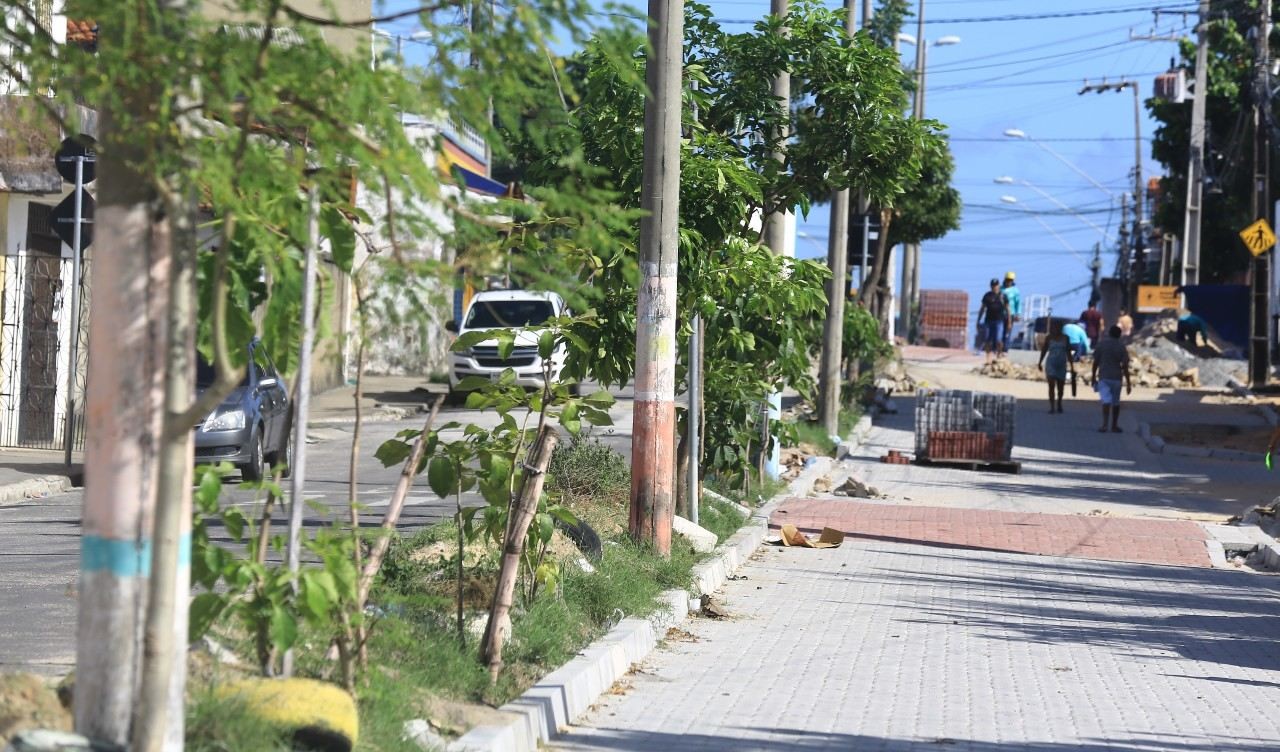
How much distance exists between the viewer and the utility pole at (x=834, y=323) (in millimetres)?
24531

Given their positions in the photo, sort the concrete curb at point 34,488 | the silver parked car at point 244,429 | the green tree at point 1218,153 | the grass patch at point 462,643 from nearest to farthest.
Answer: the grass patch at point 462,643, the concrete curb at point 34,488, the silver parked car at point 244,429, the green tree at point 1218,153

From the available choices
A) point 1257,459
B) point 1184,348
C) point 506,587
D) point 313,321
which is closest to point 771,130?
point 506,587

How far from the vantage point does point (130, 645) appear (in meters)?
4.61

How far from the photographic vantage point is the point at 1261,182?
37000mm

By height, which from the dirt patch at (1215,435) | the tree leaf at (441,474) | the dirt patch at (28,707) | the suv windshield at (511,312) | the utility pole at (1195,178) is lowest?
the dirt patch at (28,707)

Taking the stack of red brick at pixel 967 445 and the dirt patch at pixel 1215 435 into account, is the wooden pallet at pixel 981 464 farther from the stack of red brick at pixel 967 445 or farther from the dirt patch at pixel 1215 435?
the dirt patch at pixel 1215 435

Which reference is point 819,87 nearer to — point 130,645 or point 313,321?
point 313,321

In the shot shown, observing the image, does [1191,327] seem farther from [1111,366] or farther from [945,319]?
[945,319]

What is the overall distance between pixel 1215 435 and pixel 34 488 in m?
21.7

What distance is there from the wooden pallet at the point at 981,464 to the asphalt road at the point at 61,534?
444cm

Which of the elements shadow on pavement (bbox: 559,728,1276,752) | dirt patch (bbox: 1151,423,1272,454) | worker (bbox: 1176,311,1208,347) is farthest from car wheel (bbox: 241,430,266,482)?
worker (bbox: 1176,311,1208,347)

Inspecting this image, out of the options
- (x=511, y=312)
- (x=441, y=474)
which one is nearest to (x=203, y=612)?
(x=441, y=474)

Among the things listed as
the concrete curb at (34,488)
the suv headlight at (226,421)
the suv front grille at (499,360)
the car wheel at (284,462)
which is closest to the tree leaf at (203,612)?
the car wheel at (284,462)

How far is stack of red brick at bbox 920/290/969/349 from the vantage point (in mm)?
70863
